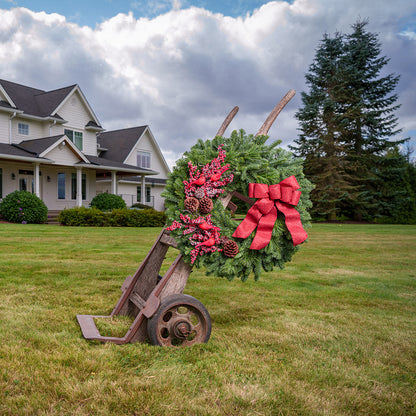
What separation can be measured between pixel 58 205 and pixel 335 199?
21.8 m

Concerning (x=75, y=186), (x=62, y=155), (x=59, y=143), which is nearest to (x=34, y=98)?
(x=59, y=143)

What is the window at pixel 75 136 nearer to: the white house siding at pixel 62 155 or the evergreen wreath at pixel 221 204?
the white house siding at pixel 62 155

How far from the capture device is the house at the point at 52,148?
2136 cm

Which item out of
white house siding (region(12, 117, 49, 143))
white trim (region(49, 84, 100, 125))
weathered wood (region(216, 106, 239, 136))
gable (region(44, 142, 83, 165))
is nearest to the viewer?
weathered wood (region(216, 106, 239, 136))

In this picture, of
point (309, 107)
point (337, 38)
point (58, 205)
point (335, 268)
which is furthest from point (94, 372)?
point (337, 38)

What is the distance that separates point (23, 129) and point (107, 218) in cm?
999

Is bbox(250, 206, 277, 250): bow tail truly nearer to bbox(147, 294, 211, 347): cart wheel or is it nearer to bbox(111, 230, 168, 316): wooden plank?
bbox(147, 294, 211, 347): cart wheel

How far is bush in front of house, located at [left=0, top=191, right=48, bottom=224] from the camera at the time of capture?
59.5 feet

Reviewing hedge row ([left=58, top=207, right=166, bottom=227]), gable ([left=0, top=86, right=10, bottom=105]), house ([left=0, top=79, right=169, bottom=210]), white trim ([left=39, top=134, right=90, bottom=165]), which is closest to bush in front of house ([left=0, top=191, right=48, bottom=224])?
hedge row ([left=58, top=207, right=166, bottom=227])

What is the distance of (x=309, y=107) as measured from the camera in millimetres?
32531

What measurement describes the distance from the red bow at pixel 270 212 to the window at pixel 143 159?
28999mm

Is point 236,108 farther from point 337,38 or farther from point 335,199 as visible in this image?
point 337,38

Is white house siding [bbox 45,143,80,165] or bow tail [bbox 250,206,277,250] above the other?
white house siding [bbox 45,143,80,165]

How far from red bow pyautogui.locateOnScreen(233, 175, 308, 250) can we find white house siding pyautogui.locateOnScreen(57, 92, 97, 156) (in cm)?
2405
